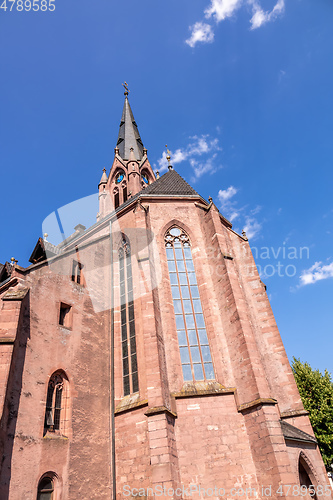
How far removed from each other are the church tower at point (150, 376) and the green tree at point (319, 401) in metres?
9.48

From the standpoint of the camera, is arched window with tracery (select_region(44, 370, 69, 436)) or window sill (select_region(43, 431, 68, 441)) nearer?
window sill (select_region(43, 431, 68, 441))

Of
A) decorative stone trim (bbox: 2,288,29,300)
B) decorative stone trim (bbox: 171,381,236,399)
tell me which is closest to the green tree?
decorative stone trim (bbox: 171,381,236,399)

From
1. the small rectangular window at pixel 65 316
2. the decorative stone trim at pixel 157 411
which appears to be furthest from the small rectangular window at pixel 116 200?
the decorative stone trim at pixel 157 411

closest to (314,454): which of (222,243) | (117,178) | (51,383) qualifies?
(222,243)

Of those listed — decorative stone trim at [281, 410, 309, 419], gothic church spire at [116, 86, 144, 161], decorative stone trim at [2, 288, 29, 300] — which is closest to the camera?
decorative stone trim at [2, 288, 29, 300]

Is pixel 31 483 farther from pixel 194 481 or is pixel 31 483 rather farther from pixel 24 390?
pixel 194 481

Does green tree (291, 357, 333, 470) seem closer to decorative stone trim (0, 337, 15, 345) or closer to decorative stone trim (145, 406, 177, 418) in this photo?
decorative stone trim (145, 406, 177, 418)

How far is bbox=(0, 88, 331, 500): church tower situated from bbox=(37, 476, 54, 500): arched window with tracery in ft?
0.11

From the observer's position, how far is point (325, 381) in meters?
22.4

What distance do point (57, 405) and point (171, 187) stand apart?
1135 centimetres

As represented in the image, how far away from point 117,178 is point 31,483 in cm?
2626

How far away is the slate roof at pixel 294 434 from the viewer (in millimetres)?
11092

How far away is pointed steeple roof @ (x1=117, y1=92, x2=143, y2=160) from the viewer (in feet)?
111
